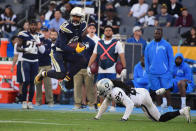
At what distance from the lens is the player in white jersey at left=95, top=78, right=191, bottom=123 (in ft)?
36.4

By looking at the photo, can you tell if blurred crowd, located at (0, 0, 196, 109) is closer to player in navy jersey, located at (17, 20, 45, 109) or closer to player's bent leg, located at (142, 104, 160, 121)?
player in navy jersey, located at (17, 20, 45, 109)

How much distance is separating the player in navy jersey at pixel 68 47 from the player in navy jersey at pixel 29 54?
2.01 metres

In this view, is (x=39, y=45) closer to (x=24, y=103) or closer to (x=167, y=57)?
(x=24, y=103)

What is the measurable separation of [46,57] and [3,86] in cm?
239

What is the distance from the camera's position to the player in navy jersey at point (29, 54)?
15.0 metres

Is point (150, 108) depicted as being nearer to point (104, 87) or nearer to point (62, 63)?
point (104, 87)

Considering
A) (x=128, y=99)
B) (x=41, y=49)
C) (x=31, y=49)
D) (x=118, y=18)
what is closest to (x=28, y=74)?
(x=31, y=49)

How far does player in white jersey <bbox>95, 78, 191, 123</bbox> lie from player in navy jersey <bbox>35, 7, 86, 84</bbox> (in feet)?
4.75

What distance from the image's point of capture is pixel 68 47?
12609 millimetres

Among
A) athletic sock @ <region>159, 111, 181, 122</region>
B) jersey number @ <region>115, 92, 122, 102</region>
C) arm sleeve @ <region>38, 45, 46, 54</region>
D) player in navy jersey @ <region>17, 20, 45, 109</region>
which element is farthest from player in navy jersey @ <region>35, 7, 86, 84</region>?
arm sleeve @ <region>38, 45, 46, 54</region>

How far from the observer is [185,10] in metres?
19.7

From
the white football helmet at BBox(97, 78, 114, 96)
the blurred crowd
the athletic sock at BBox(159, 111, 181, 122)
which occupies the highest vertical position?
the blurred crowd

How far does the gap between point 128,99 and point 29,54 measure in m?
4.76

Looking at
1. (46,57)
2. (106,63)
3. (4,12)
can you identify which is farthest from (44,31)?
(4,12)
